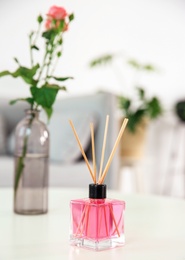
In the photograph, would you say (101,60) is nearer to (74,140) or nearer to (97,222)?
(74,140)

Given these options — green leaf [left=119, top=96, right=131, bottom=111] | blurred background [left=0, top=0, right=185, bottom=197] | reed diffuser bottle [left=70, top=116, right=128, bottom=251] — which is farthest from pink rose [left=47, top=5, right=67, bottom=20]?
blurred background [left=0, top=0, right=185, bottom=197]

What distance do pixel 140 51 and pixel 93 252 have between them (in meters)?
3.74

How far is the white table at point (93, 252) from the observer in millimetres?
700

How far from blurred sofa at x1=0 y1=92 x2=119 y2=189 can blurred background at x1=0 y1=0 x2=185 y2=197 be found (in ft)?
4.46

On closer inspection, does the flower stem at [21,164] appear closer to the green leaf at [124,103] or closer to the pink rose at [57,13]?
the pink rose at [57,13]

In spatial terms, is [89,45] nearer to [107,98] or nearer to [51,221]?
[107,98]

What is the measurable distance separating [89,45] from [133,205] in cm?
311

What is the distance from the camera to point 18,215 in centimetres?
104

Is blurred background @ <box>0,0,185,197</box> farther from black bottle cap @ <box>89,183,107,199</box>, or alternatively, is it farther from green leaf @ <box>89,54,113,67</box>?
black bottle cap @ <box>89,183,107,199</box>

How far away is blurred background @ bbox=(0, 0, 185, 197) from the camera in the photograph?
13.3 feet

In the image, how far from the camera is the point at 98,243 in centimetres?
73

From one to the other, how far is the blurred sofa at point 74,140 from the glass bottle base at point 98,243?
149 cm

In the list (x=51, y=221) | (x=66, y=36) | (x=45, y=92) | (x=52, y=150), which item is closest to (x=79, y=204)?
(x=51, y=221)

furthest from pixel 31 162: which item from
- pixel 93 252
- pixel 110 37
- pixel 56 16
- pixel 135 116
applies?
pixel 110 37
